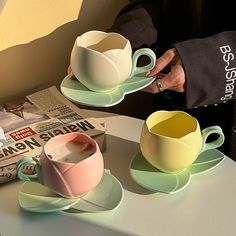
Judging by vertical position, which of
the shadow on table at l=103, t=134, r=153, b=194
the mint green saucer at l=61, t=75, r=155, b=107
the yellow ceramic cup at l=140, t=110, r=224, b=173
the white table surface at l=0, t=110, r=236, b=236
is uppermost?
the mint green saucer at l=61, t=75, r=155, b=107

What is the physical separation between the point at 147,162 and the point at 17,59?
33cm

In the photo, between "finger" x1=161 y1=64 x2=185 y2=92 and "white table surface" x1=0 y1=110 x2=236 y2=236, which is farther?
"finger" x1=161 y1=64 x2=185 y2=92

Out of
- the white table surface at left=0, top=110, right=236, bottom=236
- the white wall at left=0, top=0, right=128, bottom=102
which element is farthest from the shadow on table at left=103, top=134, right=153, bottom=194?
the white wall at left=0, top=0, right=128, bottom=102

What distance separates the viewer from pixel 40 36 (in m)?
0.99

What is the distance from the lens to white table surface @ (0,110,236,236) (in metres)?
0.69

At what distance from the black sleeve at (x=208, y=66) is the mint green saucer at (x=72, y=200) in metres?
0.20

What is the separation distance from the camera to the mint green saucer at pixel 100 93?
0.76 metres

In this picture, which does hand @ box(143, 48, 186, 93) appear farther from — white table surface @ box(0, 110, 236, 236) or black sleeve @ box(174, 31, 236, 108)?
white table surface @ box(0, 110, 236, 236)

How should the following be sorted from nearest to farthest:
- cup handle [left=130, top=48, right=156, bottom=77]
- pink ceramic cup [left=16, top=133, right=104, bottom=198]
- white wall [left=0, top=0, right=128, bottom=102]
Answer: pink ceramic cup [left=16, top=133, right=104, bottom=198] < cup handle [left=130, top=48, right=156, bottom=77] < white wall [left=0, top=0, right=128, bottom=102]

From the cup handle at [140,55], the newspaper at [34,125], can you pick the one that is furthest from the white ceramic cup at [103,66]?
the newspaper at [34,125]

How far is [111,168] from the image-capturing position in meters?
0.80

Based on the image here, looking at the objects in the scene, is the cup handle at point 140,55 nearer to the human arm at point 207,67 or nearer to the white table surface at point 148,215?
the human arm at point 207,67

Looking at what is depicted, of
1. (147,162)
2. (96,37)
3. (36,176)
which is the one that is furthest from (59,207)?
(96,37)

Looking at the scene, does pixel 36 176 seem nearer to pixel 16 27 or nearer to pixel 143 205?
pixel 143 205
